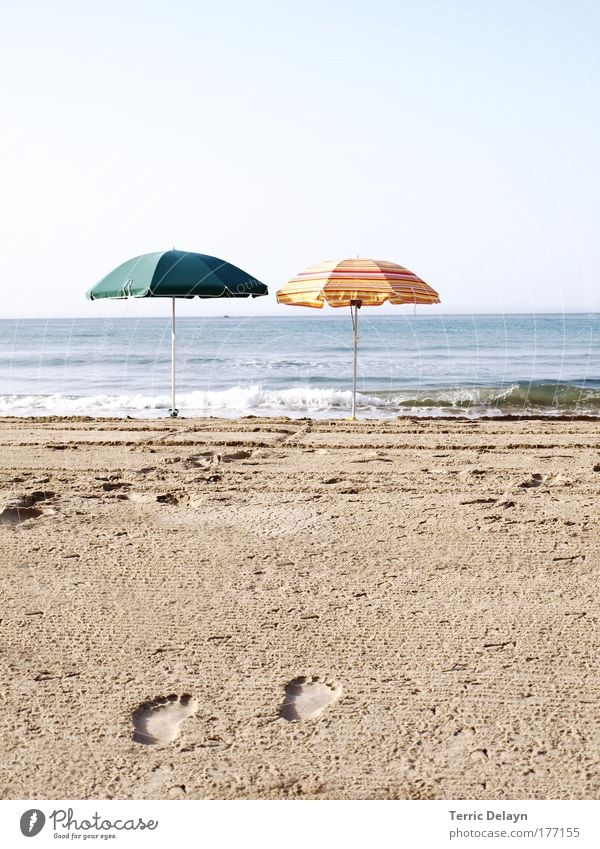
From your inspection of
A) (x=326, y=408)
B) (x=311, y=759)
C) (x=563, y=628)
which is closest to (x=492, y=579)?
(x=563, y=628)

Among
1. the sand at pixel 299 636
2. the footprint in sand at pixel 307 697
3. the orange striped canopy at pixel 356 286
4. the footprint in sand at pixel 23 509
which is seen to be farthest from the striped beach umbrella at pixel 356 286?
the footprint in sand at pixel 307 697

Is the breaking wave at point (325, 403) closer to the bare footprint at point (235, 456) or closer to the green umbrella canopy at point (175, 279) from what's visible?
the green umbrella canopy at point (175, 279)

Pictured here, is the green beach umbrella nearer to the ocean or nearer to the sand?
the ocean

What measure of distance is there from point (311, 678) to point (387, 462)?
4353mm

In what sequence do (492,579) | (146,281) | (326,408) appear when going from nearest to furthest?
(492,579), (146,281), (326,408)

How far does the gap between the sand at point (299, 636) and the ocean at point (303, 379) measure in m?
7.23

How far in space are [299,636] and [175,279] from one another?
7217 mm

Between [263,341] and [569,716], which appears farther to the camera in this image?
[263,341]

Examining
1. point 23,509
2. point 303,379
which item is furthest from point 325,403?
point 23,509

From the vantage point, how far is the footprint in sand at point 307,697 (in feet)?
9.60

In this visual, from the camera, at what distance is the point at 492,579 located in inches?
166

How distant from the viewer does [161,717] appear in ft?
9.59

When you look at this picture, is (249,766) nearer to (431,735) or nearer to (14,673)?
(431,735)
